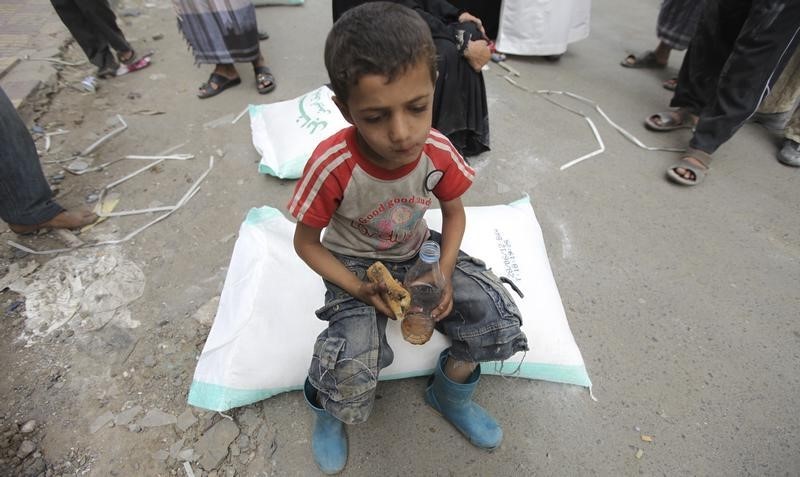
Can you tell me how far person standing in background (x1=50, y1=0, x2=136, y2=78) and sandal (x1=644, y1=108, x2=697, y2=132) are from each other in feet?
14.4

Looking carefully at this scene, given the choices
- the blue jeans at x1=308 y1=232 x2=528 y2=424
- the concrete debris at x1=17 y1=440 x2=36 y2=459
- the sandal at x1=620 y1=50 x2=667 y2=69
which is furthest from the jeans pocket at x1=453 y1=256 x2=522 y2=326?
the sandal at x1=620 y1=50 x2=667 y2=69

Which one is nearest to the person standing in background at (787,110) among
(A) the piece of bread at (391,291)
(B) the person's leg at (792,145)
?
(B) the person's leg at (792,145)

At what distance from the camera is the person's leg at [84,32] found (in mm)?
3068

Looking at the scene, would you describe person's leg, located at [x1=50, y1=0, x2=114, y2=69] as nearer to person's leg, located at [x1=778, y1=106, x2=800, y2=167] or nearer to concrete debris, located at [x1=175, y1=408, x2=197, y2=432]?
concrete debris, located at [x1=175, y1=408, x2=197, y2=432]

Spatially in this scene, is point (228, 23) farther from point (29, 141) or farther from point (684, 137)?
point (684, 137)

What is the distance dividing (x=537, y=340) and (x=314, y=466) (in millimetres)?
939

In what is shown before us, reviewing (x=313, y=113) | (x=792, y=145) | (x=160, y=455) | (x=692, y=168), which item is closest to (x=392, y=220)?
(x=160, y=455)

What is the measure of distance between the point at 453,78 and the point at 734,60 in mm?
1640

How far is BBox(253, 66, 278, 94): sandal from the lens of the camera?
3.24 m

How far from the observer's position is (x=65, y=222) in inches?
81.4

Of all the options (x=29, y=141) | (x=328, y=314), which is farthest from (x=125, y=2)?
(x=328, y=314)

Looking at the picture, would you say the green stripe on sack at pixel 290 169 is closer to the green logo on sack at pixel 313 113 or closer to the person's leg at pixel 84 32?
the green logo on sack at pixel 313 113

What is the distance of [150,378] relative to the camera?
154 centimetres

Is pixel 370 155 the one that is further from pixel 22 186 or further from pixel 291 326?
pixel 22 186
